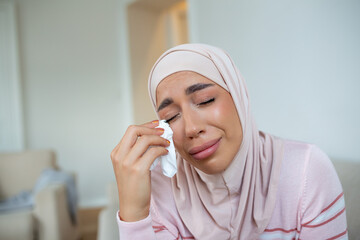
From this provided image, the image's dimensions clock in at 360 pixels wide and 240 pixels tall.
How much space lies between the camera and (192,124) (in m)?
0.80

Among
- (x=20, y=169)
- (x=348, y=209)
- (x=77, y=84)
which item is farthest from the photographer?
(x=77, y=84)

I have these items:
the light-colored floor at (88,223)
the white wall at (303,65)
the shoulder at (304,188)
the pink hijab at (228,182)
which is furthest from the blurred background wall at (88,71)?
the shoulder at (304,188)

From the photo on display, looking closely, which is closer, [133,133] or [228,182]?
[133,133]

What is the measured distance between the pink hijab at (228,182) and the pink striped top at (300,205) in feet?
0.11

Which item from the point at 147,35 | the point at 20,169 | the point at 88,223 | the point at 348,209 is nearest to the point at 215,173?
the point at 348,209

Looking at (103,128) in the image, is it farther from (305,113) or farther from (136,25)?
(305,113)

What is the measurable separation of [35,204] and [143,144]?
1.78 m

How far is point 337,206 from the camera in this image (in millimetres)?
856

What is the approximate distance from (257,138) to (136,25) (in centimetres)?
337

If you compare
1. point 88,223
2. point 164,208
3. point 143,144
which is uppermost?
point 143,144

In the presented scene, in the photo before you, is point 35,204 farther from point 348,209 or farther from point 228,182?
point 348,209

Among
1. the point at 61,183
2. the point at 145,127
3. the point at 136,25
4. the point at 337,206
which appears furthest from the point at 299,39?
the point at 136,25

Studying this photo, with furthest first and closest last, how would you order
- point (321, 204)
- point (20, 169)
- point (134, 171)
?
point (20, 169) → point (321, 204) → point (134, 171)

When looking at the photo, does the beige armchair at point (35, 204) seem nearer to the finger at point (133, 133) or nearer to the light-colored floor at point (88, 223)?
the light-colored floor at point (88, 223)
